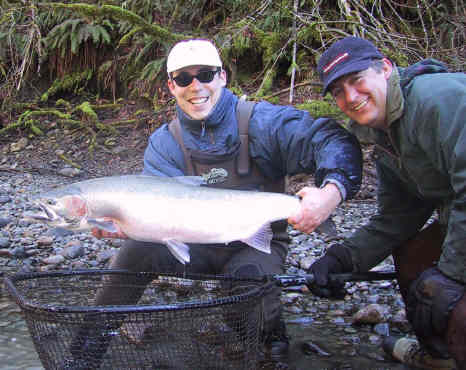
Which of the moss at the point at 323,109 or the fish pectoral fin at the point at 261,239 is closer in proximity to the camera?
the fish pectoral fin at the point at 261,239

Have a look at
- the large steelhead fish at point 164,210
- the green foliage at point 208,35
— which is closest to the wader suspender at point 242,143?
the large steelhead fish at point 164,210

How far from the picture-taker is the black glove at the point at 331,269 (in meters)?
2.46

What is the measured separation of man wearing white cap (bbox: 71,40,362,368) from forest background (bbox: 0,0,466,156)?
3217 millimetres

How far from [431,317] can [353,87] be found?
3.57ft

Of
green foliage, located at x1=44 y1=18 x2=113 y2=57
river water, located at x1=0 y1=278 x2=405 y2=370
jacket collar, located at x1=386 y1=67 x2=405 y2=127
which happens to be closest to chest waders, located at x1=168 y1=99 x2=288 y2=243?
river water, located at x1=0 y1=278 x2=405 y2=370

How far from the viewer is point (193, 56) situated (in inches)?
110

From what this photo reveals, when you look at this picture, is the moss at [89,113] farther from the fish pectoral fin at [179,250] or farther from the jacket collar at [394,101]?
the jacket collar at [394,101]

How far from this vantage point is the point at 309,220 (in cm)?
228

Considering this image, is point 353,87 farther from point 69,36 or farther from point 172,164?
point 69,36

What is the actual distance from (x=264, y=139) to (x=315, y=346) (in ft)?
4.17

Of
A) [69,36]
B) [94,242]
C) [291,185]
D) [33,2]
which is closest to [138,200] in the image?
[94,242]

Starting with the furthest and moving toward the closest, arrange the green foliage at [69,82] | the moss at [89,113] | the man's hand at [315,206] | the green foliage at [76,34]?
the green foliage at [69,82]
the green foliage at [76,34]
the moss at [89,113]
the man's hand at [315,206]

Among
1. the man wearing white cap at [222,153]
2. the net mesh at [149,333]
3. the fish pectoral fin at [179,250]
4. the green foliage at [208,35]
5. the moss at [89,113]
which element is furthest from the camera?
the moss at [89,113]

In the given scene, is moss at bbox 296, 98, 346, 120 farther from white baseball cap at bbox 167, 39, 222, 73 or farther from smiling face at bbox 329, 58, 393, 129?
smiling face at bbox 329, 58, 393, 129
